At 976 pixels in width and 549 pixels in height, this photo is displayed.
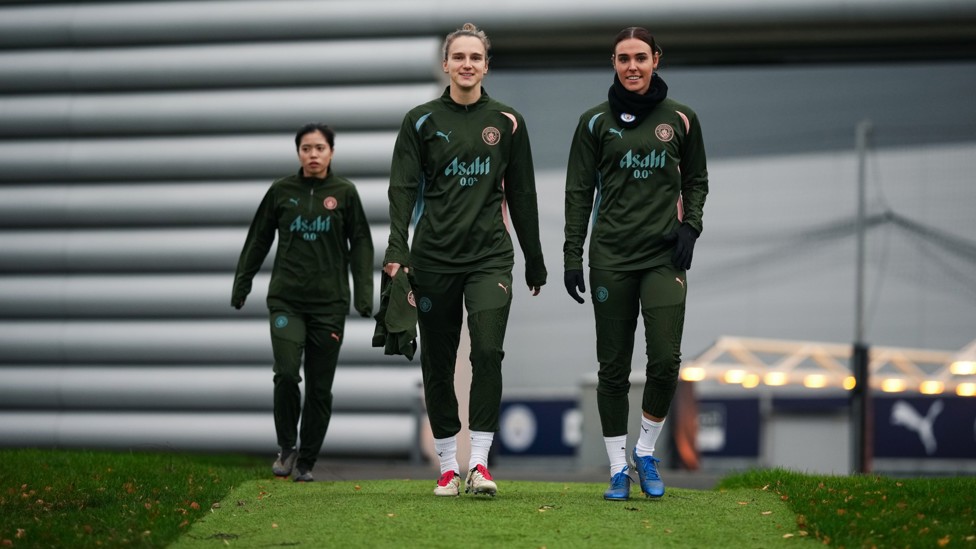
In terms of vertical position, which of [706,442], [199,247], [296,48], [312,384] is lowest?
[706,442]

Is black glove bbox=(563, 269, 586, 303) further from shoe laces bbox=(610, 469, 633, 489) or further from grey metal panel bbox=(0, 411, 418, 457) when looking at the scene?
grey metal panel bbox=(0, 411, 418, 457)

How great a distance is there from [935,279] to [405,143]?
10981mm

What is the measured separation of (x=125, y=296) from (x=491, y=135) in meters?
6.71

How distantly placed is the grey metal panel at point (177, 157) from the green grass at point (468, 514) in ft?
16.4

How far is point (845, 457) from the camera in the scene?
1366 centimetres

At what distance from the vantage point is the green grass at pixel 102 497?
16.8 ft

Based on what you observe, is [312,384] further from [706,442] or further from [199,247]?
[706,442]

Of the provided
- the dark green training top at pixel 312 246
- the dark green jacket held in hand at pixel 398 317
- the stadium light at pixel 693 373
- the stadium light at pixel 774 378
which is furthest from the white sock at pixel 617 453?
the stadium light at pixel 774 378

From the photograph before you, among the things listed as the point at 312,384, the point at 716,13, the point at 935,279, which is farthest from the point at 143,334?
the point at 935,279

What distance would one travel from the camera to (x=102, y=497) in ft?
20.3

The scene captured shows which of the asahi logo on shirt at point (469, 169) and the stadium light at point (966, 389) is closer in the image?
the asahi logo on shirt at point (469, 169)

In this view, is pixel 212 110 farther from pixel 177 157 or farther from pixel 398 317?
pixel 398 317

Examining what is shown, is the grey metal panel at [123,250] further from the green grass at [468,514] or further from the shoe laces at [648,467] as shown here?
the shoe laces at [648,467]

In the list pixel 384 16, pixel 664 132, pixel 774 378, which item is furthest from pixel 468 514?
pixel 774 378
